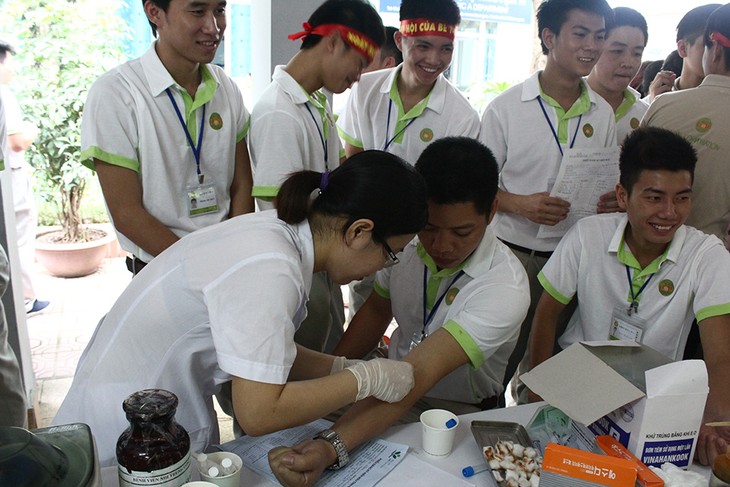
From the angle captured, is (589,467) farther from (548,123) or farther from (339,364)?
(548,123)

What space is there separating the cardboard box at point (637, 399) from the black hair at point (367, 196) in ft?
1.34

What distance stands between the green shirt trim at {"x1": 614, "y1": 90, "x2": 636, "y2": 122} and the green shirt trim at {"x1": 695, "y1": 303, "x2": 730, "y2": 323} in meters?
1.16

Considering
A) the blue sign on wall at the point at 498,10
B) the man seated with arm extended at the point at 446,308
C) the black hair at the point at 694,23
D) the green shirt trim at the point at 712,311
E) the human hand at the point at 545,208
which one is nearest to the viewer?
the man seated with arm extended at the point at 446,308

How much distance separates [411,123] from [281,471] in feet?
5.30

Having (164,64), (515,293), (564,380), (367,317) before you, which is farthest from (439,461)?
(164,64)

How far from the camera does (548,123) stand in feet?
7.52

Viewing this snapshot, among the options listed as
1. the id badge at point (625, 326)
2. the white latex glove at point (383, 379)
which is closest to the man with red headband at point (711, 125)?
the id badge at point (625, 326)

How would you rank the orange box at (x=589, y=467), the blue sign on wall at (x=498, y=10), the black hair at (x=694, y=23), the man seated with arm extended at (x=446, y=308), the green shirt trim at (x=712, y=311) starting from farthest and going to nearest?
1. the blue sign on wall at (x=498, y=10)
2. the black hair at (x=694, y=23)
3. the green shirt trim at (x=712, y=311)
4. the man seated with arm extended at (x=446, y=308)
5. the orange box at (x=589, y=467)

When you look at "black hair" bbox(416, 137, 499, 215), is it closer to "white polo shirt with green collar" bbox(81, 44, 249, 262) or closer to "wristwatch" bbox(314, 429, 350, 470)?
"wristwatch" bbox(314, 429, 350, 470)

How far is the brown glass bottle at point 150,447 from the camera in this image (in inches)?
36.6

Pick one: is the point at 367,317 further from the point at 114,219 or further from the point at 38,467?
the point at 38,467

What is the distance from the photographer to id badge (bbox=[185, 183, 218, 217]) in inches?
75.6

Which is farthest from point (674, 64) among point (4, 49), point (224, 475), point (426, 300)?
point (4, 49)

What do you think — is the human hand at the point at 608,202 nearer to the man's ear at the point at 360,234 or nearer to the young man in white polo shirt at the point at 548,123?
the young man in white polo shirt at the point at 548,123
